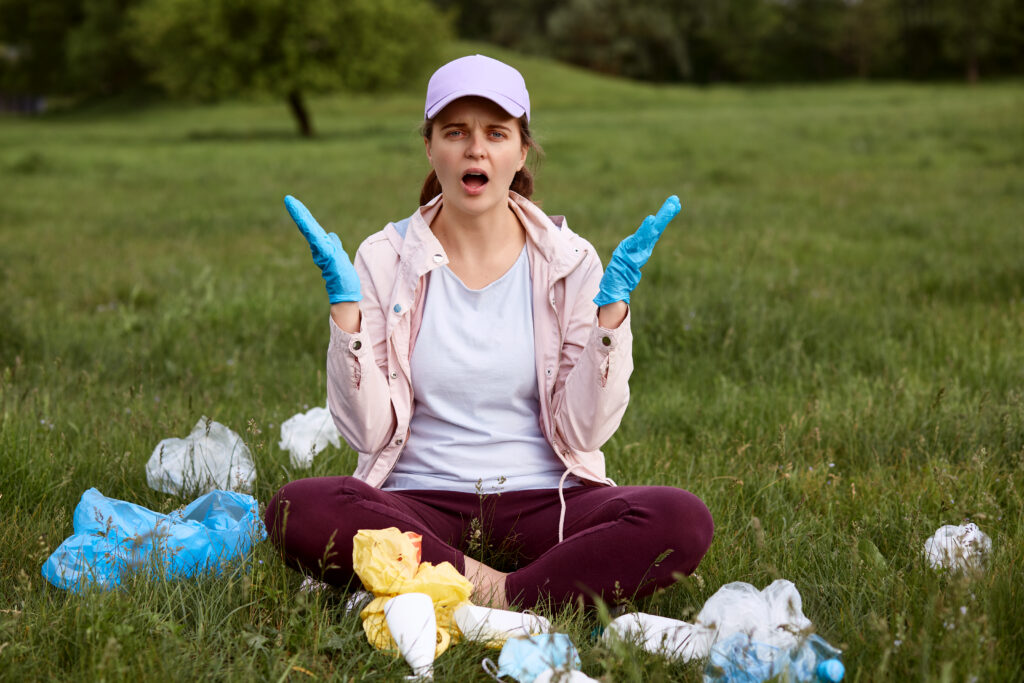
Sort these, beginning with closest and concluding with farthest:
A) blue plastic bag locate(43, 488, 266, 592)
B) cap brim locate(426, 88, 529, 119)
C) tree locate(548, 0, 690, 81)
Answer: blue plastic bag locate(43, 488, 266, 592), cap brim locate(426, 88, 529, 119), tree locate(548, 0, 690, 81)

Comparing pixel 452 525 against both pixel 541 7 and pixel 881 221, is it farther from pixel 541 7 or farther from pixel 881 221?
pixel 541 7

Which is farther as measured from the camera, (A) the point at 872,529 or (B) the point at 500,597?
(A) the point at 872,529

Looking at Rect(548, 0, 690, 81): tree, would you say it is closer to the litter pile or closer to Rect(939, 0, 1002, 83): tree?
Rect(939, 0, 1002, 83): tree

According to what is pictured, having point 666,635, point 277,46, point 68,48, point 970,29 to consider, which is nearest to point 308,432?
point 666,635

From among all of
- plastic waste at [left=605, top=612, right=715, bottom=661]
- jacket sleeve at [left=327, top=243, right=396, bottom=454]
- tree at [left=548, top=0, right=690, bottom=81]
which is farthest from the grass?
tree at [left=548, top=0, right=690, bottom=81]

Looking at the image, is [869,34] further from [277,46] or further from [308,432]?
[308,432]

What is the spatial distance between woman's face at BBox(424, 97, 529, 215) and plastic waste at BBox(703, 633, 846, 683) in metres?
1.27

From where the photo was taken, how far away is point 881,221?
8477 mm

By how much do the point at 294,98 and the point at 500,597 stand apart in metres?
24.4

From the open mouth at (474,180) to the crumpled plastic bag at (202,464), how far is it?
115 cm

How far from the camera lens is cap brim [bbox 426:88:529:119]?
8.41ft

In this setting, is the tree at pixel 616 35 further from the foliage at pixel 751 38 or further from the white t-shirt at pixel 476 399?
the white t-shirt at pixel 476 399

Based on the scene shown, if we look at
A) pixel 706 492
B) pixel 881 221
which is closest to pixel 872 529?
pixel 706 492

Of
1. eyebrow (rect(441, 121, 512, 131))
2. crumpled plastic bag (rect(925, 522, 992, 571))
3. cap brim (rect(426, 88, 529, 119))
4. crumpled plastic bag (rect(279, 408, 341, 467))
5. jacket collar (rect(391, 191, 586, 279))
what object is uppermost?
cap brim (rect(426, 88, 529, 119))
